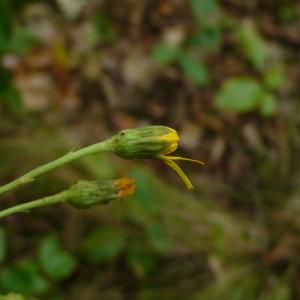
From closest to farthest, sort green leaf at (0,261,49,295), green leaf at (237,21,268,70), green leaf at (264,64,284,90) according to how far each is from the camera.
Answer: green leaf at (0,261,49,295) < green leaf at (264,64,284,90) < green leaf at (237,21,268,70)

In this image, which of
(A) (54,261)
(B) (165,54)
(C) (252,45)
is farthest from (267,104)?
(A) (54,261)

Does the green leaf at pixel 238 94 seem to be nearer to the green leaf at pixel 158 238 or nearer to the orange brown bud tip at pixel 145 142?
the green leaf at pixel 158 238

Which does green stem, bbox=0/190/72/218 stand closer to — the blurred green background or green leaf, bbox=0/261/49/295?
green leaf, bbox=0/261/49/295

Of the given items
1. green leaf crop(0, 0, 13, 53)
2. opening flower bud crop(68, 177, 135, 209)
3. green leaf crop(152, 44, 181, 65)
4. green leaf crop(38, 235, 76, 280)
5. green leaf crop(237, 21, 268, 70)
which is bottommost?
green leaf crop(38, 235, 76, 280)

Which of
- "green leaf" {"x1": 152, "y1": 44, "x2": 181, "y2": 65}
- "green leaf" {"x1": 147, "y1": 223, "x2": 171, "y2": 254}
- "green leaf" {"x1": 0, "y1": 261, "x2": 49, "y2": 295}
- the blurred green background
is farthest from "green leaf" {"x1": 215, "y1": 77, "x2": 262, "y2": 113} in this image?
"green leaf" {"x1": 0, "y1": 261, "x2": 49, "y2": 295}

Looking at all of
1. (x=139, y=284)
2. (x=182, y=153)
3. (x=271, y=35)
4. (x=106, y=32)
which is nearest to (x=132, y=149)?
(x=139, y=284)

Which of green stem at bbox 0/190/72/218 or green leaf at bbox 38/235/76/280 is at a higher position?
green stem at bbox 0/190/72/218

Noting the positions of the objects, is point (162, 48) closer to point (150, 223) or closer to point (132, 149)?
point (150, 223)

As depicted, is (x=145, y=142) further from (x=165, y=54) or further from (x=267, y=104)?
(x=267, y=104)
